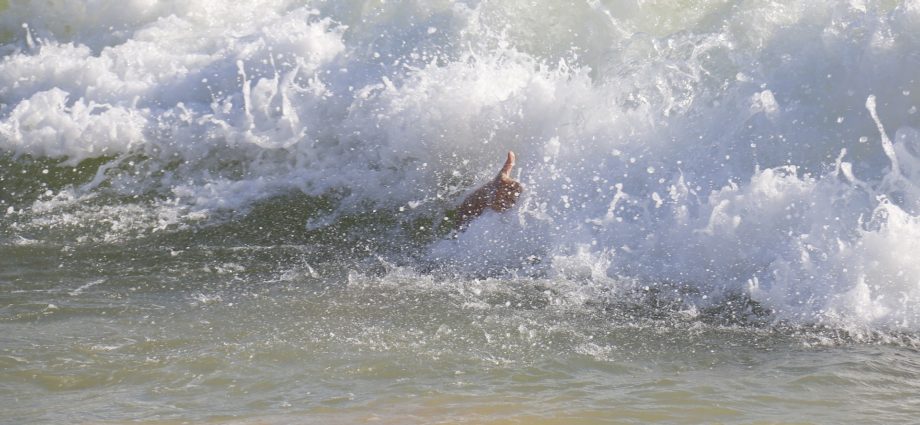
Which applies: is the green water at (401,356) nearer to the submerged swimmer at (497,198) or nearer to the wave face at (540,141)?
the wave face at (540,141)

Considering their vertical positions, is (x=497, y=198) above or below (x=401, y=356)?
above

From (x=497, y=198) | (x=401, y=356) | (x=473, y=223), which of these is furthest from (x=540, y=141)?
(x=401, y=356)

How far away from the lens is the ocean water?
407 centimetres

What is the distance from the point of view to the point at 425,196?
21.6ft

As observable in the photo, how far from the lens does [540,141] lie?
6.42 meters

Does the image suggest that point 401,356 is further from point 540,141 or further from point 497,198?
point 540,141

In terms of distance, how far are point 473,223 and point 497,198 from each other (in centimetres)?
21

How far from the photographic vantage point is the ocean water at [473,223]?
4.07 m

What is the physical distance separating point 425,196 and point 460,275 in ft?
3.87

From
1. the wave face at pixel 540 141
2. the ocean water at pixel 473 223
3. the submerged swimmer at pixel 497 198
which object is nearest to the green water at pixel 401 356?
the ocean water at pixel 473 223

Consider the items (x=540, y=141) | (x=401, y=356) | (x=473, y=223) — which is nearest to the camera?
(x=401, y=356)

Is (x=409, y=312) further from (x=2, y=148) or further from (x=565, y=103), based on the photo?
(x=2, y=148)

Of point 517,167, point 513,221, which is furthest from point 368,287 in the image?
point 517,167

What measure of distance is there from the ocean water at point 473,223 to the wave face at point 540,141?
0.02 m
